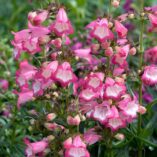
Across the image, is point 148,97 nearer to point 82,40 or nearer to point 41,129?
point 82,40

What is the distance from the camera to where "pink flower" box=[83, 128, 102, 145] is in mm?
2674

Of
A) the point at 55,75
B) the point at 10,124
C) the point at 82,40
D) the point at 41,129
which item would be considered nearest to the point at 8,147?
the point at 10,124

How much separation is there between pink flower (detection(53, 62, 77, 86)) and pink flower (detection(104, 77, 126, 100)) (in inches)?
6.3

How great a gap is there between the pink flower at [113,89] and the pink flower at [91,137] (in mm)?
233

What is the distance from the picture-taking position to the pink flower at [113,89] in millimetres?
2550

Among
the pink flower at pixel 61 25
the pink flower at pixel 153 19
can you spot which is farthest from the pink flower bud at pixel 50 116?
the pink flower at pixel 153 19

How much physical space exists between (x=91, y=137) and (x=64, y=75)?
14.7 inches

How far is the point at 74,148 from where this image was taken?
2471mm

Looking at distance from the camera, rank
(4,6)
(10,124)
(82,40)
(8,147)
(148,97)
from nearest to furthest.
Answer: (8,147)
(10,124)
(148,97)
(82,40)
(4,6)

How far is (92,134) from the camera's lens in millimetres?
2695

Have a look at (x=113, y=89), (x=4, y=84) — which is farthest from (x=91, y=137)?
(x=4, y=84)

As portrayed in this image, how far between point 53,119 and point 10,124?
775 mm

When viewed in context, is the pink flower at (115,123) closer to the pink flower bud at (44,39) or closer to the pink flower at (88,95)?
the pink flower at (88,95)

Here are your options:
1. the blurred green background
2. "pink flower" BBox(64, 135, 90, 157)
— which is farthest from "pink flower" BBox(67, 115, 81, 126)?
the blurred green background
